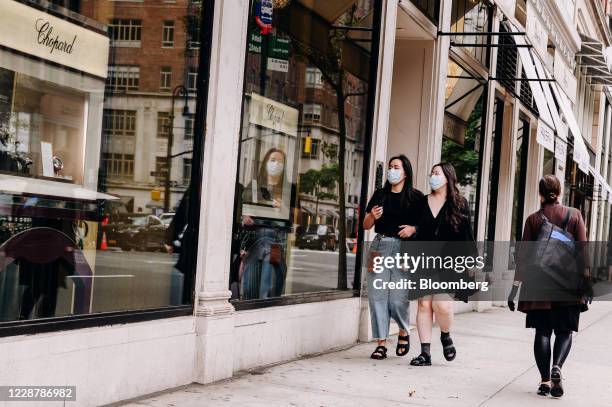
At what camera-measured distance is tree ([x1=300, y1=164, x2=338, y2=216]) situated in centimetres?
911

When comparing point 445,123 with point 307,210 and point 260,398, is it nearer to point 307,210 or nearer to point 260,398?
point 307,210

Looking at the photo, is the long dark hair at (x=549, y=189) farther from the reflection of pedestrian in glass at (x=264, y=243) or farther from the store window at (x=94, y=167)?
the store window at (x=94, y=167)

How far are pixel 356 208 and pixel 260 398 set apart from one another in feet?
13.4

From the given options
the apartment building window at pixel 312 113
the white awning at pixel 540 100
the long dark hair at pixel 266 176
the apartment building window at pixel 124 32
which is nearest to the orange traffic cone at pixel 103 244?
the apartment building window at pixel 124 32

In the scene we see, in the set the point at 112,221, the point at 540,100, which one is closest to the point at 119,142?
the point at 112,221

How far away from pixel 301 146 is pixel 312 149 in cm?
25

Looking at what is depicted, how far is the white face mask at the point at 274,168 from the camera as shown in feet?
27.2

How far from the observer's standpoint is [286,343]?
8.30 meters

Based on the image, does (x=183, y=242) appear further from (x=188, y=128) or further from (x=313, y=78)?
(x=313, y=78)

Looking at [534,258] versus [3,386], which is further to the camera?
[534,258]

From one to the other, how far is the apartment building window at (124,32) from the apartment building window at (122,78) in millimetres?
164

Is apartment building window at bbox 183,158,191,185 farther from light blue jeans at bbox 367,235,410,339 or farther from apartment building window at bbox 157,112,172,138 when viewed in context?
light blue jeans at bbox 367,235,410,339

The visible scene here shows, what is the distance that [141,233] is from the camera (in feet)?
21.5

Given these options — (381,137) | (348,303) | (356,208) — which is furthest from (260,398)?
(381,137)
